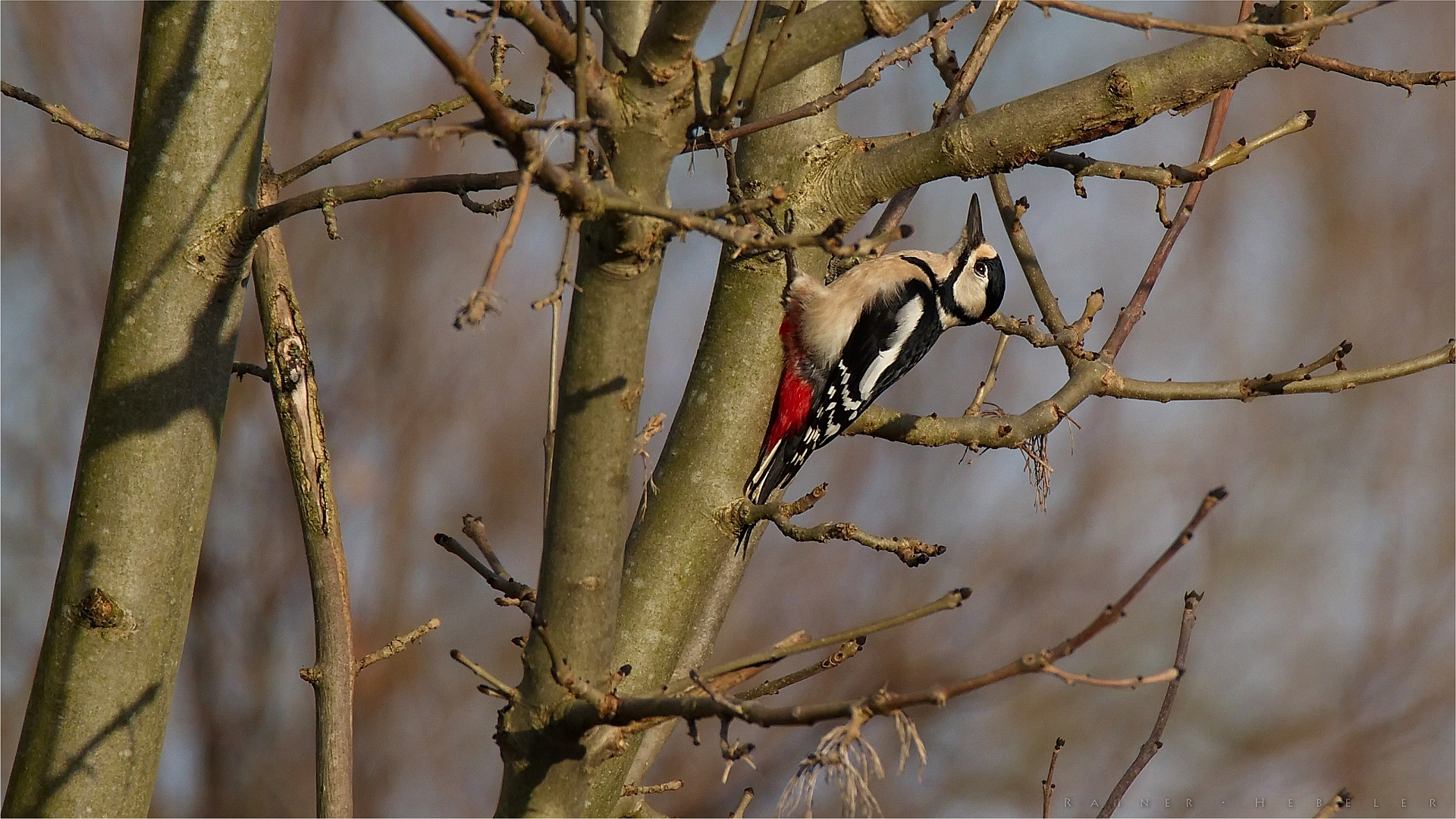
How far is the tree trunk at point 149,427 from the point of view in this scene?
1.88 meters

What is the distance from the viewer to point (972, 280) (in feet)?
15.1

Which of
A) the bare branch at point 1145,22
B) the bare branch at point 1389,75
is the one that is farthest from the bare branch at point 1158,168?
the bare branch at point 1145,22

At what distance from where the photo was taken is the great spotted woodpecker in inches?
129

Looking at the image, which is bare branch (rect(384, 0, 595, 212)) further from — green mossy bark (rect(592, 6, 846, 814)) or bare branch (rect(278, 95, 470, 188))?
green mossy bark (rect(592, 6, 846, 814))

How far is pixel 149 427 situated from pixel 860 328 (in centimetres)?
271

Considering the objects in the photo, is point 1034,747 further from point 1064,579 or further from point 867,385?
point 867,385

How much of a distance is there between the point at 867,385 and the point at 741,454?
70.5 inches

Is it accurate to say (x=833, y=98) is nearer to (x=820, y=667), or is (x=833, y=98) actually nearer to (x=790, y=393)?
(x=820, y=667)

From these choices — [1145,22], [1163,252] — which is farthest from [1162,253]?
[1145,22]

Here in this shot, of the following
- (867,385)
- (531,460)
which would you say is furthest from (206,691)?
(867,385)

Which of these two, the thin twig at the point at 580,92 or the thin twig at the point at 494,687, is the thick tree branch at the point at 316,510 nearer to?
the thin twig at the point at 494,687

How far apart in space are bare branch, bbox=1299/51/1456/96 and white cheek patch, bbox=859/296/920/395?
6.33 ft

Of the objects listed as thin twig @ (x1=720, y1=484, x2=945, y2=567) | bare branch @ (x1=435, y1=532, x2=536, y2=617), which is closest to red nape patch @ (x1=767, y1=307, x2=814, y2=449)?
thin twig @ (x1=720, y1=484, x2=945, y2=567)

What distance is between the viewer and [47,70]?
661cm
